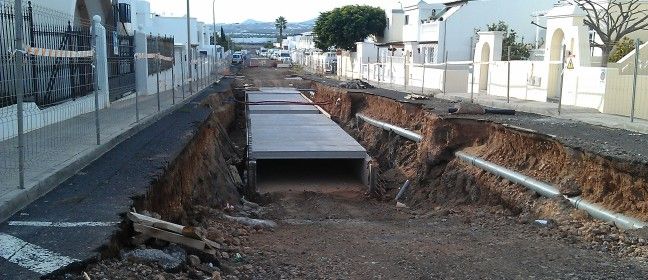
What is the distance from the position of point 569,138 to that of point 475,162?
2.10 meters

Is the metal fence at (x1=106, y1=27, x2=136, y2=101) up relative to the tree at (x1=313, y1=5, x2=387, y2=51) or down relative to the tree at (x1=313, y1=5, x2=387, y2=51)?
down

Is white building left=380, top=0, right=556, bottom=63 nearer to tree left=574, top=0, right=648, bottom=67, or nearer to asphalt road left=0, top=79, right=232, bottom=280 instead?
tree left=574, top=0, right=648, bottom=67

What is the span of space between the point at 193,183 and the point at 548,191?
240 inches

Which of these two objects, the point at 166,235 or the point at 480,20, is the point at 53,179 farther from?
the point at 480,20

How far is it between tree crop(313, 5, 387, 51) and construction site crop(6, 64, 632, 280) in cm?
3817


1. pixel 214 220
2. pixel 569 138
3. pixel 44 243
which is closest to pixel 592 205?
pixel 569 138

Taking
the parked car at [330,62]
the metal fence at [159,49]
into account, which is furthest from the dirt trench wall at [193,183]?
the parked car at [330,62]

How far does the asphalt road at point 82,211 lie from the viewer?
5207 millimetres

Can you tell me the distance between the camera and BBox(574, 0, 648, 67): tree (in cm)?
2197

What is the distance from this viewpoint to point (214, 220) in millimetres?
9109

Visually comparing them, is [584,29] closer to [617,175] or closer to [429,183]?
[429,183]

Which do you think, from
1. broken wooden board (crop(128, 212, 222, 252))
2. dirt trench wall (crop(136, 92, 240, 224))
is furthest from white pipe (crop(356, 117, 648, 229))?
broken wooden board (crop(128, 212, 222, 252))

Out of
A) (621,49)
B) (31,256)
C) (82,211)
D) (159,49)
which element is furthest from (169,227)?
(159,49)

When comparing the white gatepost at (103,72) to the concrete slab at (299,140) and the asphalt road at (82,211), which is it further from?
the asphalt road at (82,211)
